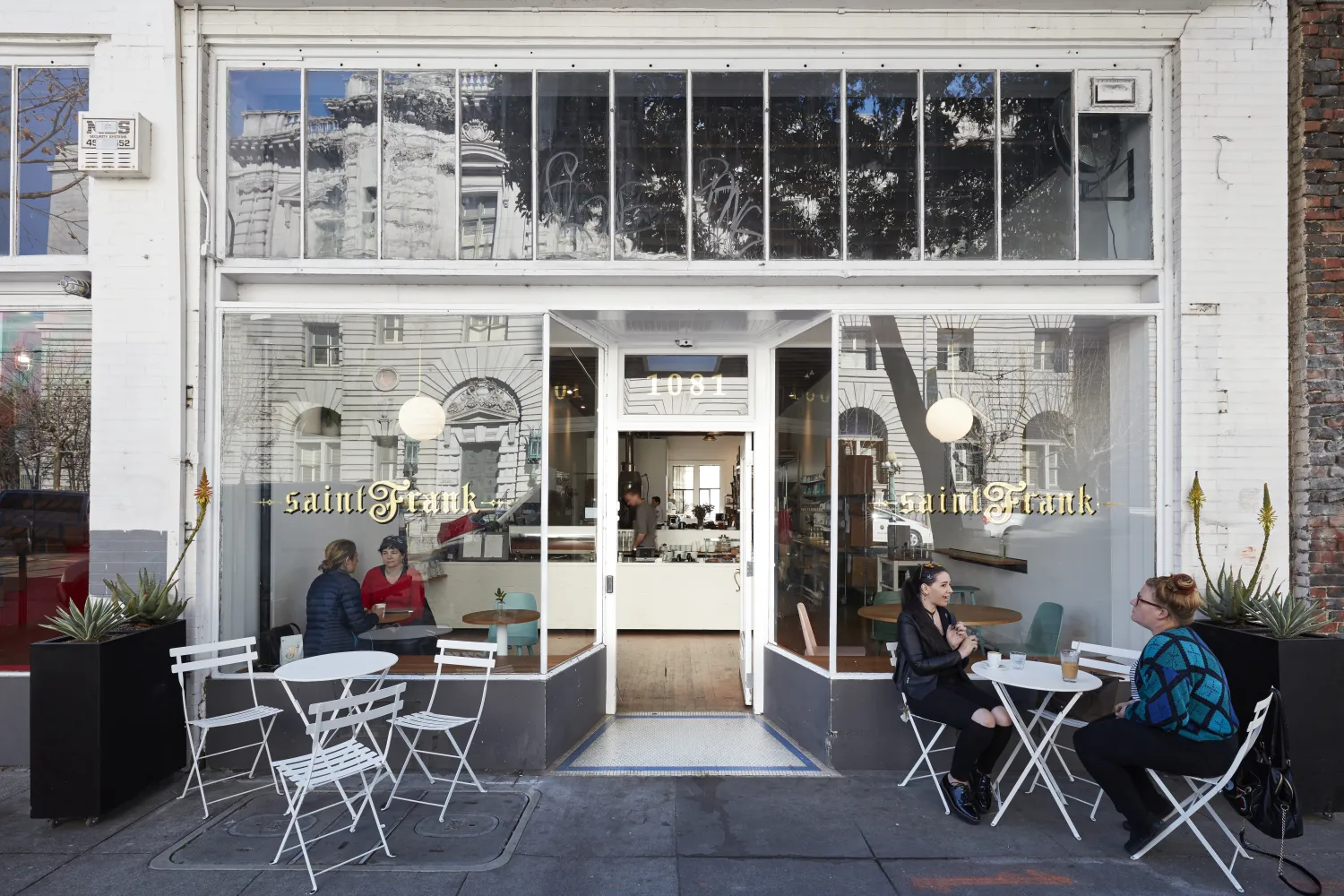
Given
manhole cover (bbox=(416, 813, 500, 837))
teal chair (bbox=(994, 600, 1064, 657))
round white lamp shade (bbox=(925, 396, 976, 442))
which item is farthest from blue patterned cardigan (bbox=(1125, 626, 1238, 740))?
manhole cover (bbox=(416, 813, 500, 837))

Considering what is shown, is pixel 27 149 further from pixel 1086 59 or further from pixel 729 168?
pixel 1086 59

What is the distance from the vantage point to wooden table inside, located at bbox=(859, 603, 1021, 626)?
5.85 meters

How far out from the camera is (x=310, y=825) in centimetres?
463

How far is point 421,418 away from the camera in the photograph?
Answer: 593cm

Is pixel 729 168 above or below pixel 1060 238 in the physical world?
above

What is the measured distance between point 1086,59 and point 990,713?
4.60 metres

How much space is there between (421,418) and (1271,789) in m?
5.48

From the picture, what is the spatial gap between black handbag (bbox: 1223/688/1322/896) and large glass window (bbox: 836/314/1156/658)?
1.79 metres

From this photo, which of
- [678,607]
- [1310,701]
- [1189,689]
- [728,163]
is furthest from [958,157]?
[678,607]

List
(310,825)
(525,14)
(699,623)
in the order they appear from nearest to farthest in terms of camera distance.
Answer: (310,825)
(525,14)
(699,623)

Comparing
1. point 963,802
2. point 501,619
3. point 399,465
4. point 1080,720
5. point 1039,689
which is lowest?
point 963,802

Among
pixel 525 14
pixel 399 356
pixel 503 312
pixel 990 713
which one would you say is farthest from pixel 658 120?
pixel 990 713

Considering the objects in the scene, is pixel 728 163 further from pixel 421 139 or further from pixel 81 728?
pixel 81 728

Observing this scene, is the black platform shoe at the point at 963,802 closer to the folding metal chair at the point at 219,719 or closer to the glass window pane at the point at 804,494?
the glass window pane at the point at 804,494
